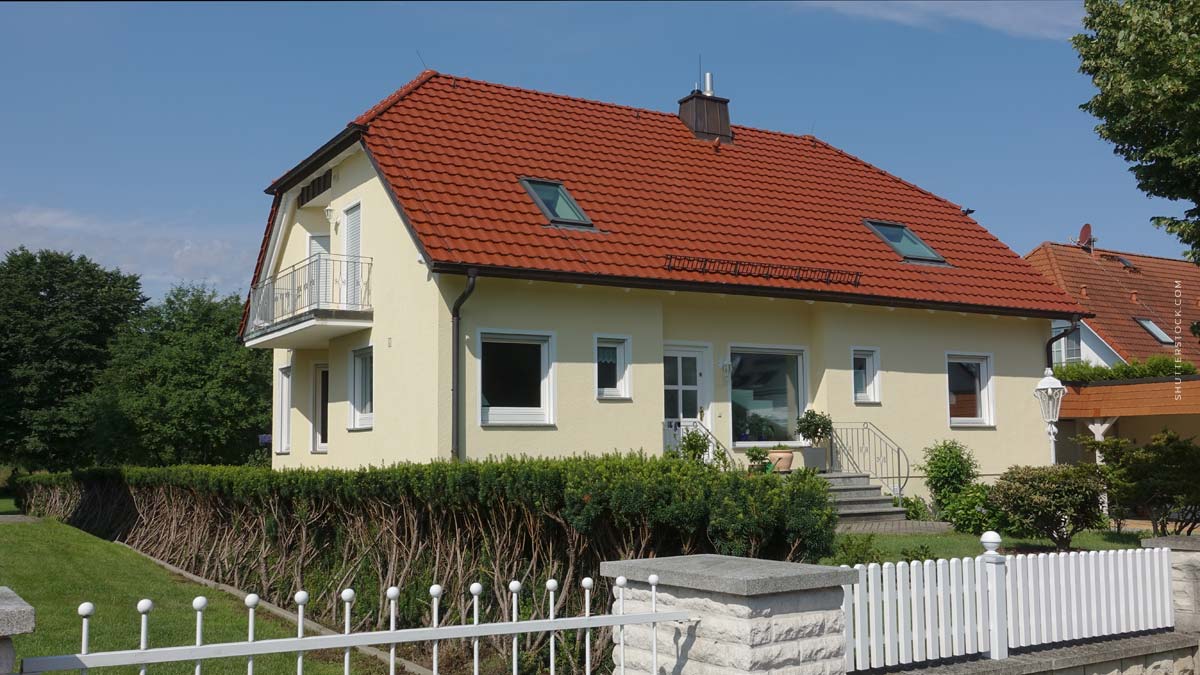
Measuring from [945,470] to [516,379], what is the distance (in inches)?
326

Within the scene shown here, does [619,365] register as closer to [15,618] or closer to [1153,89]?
[1153,89]

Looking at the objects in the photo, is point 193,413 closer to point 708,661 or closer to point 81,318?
point 81,318

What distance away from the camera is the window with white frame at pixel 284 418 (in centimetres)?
2184

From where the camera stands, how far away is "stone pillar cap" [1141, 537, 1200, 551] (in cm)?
912

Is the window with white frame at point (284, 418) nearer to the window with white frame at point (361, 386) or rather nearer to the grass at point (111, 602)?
the window with white frame at point (361, 386)

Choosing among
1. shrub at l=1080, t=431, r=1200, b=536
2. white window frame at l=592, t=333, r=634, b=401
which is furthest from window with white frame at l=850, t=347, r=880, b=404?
white window frame at l=592, t=333, r=634, b=401

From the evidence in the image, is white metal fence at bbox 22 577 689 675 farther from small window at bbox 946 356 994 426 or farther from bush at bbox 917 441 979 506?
small window at bbox 946 356 994 426

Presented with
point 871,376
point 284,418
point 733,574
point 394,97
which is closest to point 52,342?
point 284,418

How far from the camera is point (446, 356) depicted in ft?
50.4

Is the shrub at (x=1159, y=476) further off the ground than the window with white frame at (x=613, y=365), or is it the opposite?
the window with white frame at (x=613, y=365)

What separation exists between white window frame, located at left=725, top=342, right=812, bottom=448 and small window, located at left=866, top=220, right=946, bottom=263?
3.28 m

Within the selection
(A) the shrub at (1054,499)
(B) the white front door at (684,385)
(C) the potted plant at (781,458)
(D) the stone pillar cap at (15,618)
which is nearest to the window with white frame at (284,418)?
(B) the white front door at (684,385)

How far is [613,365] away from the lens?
16922 millimetres

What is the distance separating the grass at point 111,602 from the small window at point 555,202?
7363mm
